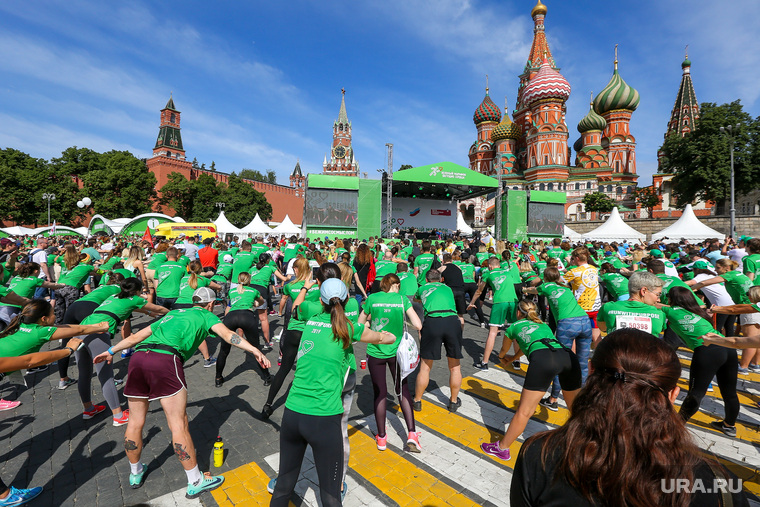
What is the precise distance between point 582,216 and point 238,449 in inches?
2515

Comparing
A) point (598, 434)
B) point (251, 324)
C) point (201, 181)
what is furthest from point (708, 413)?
point (201, 181)

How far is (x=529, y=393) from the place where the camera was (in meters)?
3.48

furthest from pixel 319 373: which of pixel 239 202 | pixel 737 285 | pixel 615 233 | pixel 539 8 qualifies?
pixel 539 8

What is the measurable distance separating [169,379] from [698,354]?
5343mm

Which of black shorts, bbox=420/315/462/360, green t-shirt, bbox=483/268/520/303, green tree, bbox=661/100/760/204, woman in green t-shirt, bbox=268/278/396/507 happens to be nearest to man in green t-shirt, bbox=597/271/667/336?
black shorts, bbox=420/315/462/360

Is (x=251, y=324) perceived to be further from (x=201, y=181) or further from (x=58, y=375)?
(x=201, y=181)

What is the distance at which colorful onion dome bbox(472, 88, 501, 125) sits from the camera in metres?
69.1

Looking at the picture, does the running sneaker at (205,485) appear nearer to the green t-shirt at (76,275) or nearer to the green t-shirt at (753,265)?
the green t-shirt at (76,275)

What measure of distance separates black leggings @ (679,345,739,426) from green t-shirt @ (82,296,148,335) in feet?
21.0

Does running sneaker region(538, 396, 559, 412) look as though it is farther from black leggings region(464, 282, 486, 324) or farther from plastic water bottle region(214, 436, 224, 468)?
black leggings region(464, 282, 486, 324)

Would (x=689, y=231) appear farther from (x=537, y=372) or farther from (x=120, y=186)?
(x=120, y=186)

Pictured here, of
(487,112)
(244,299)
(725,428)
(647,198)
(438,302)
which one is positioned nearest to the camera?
(725,428)

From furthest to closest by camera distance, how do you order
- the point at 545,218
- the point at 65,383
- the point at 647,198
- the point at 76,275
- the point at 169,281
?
the point at 647,198, the point at 545,218, the point at 76,275, the point at 169,281, the point at 65,383

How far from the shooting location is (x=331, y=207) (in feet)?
85.4
